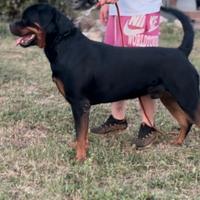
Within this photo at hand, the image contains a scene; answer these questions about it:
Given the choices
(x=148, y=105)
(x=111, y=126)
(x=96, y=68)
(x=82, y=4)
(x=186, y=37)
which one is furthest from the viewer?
(x=82, y=4)

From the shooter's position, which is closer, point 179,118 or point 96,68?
point 96,68

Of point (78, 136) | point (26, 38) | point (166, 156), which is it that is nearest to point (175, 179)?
point (166, 156)

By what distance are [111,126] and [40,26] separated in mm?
1295

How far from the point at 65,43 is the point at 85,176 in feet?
3.32

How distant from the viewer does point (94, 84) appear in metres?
4.66

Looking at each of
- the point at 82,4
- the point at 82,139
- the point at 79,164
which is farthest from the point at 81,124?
the point at 82,4

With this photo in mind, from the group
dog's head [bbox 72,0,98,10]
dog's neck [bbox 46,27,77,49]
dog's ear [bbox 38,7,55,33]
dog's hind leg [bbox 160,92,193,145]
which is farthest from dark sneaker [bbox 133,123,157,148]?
dog's head [bbox 72,0,98,10]

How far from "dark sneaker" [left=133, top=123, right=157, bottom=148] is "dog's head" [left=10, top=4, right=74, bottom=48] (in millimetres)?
1158

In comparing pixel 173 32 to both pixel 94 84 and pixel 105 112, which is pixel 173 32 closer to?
pixel 105 112

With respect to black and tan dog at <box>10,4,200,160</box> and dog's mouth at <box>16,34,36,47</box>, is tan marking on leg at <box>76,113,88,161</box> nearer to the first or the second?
black and tan dog at <box>10,4,200,160</box>

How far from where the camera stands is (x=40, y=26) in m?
4.50

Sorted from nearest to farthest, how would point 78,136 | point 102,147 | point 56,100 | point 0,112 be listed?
1. point 78,136
2. point 102,147
3. point 0,112
4. point 56,100

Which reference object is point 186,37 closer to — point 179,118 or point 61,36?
point 179,118

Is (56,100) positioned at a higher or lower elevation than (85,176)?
lower
